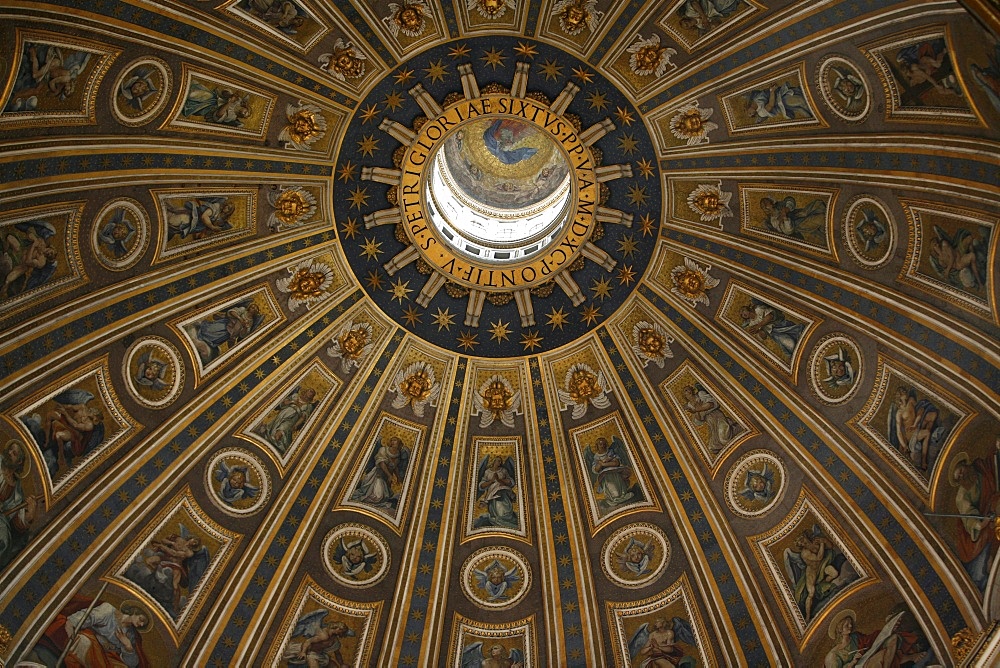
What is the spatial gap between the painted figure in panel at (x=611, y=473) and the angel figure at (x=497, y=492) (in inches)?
70.6

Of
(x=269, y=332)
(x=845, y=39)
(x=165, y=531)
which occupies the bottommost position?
(x=165, y=531)

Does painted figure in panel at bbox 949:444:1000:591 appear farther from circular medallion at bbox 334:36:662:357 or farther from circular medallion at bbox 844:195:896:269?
circular medallion at bbox 334:36:662:357

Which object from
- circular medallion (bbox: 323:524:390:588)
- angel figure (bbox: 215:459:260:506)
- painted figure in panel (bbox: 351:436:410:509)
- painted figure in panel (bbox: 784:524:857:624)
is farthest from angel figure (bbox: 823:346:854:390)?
angel figure (bbox: 215:459:260:506)

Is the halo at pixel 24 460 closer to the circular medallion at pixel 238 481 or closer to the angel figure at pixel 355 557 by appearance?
the circular medallion at pixel 238 481

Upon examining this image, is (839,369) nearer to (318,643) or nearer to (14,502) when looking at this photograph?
(318,643)

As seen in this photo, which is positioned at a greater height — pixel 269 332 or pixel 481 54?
pixel 481 54

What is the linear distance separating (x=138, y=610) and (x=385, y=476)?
579 cm

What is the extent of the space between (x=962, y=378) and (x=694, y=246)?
645cm

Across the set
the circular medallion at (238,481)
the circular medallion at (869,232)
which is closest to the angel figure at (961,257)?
the circular medallion at (869,232)

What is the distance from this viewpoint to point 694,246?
2158 cm

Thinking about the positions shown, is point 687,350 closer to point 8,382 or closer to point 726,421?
A: point 726,421

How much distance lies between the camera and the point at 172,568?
19.7 metres

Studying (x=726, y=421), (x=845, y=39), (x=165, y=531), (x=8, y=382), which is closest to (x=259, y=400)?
(x=165, y=531)

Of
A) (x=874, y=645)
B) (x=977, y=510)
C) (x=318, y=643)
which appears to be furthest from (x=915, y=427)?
(x=318, y=643)
